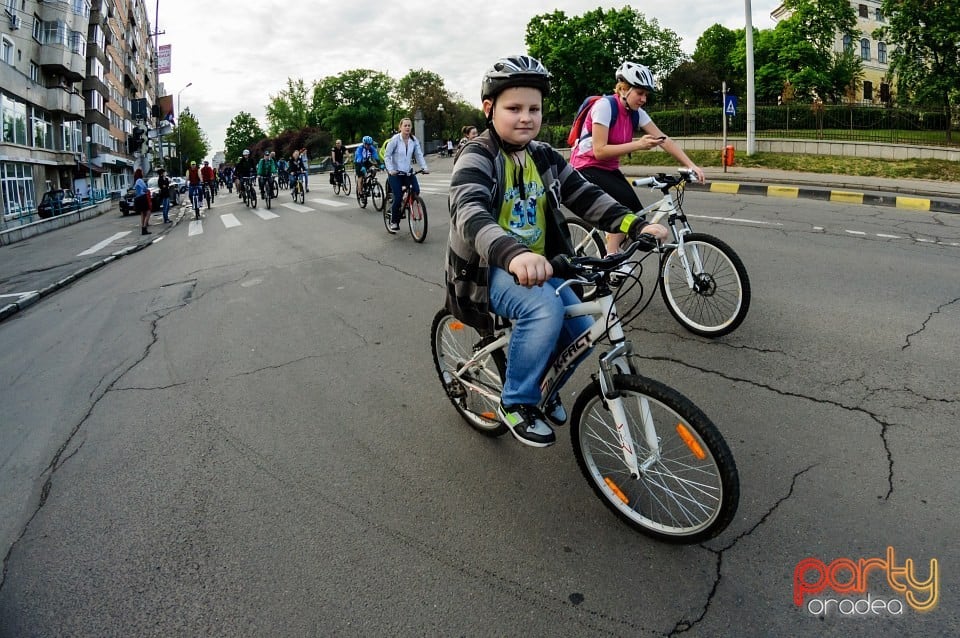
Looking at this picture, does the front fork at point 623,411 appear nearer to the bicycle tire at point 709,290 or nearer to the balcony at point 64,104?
the bicycle tire at point 709,290

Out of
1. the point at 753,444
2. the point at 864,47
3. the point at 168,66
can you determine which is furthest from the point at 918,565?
the point at 168,66

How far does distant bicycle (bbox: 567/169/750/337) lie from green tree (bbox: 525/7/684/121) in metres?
51.3

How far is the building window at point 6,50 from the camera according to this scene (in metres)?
33.7

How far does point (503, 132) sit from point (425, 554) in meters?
1.89

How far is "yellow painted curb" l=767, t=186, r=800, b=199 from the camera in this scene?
15.0 metres

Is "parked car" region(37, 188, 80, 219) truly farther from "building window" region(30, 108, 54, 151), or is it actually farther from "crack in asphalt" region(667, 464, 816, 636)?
"crack in asphalt" region(667, 464, 816, 636)

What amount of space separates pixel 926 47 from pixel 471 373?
3322cm

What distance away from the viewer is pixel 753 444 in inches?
127

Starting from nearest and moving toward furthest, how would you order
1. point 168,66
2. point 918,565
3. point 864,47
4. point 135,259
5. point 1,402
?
1. point 918,565
2. point 1,402
3. point 135,259
4. point 864,47
5. point 168,66

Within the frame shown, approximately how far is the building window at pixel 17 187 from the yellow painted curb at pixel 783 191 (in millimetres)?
34481

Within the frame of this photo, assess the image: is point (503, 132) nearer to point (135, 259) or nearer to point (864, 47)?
point (135, 259)

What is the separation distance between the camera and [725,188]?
54.6 ft

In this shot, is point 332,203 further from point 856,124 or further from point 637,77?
point 856,124

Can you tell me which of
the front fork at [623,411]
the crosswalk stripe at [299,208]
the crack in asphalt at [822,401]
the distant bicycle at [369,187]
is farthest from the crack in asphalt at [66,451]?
the crosswalk stripe at [299,208]
